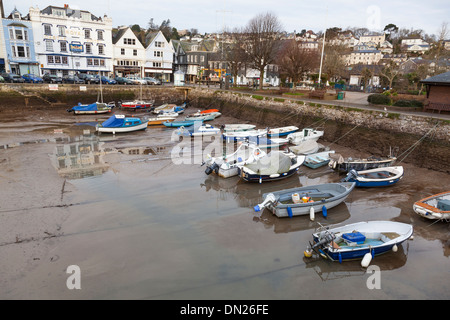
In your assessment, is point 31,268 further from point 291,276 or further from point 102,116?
point 102,116

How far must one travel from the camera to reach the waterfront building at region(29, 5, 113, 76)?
4497 centimetres

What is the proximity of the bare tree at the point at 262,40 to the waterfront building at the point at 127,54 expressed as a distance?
909 inches

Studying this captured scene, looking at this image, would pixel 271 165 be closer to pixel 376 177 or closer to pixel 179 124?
pixel 376 177

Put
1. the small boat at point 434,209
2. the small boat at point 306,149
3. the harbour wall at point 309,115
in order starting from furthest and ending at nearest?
the small boat at point 306,149 < the harbour wall at point 309,115 < the small boat at point 434,209

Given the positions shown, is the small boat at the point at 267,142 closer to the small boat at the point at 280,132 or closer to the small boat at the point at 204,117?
the small boat at the point at 280,132

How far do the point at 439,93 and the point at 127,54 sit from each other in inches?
1850

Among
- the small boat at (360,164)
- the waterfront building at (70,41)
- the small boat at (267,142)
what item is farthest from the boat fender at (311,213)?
the waterfront building at (70,41)

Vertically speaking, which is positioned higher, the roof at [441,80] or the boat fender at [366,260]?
the roof at [441,80]

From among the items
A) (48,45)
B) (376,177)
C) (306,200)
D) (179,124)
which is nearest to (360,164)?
(376,177)

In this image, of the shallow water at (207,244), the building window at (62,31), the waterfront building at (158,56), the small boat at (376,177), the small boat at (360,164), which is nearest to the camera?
the shallow water at (207,244)

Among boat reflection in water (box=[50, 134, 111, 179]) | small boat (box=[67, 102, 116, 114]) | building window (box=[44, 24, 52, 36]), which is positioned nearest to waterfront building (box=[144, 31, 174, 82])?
building window (box=[44, 24, 52, 36])

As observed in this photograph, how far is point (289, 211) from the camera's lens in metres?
13.0

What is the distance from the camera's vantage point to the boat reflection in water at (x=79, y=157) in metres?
17.6
